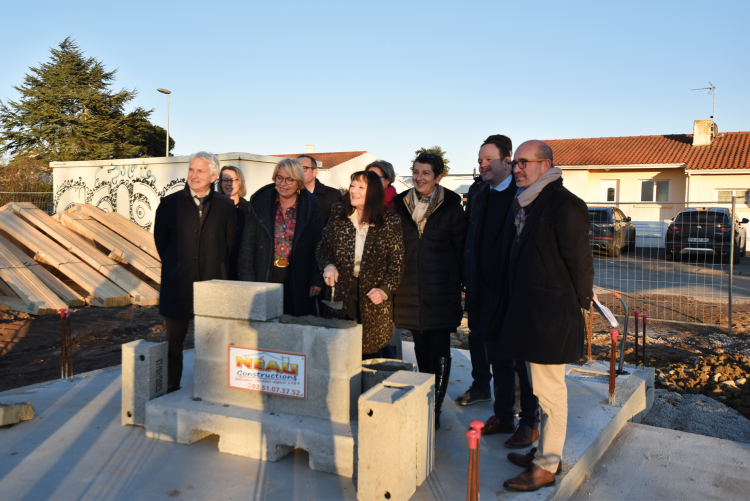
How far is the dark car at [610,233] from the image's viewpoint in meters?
13.5

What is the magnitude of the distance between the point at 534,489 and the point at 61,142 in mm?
41013

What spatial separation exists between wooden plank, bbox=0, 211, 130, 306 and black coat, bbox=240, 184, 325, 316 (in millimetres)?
6229

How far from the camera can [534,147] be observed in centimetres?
308

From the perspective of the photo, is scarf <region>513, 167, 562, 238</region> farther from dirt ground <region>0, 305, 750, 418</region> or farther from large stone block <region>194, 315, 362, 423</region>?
dirt ground <region>0, 305, 750, 418</region>

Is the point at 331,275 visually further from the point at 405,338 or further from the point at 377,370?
the point at 405,338

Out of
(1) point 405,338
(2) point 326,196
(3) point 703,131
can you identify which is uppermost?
(3) point 703,131

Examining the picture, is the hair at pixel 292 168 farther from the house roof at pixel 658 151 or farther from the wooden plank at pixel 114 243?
the house roof at pixel 658 151

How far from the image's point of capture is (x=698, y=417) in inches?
202

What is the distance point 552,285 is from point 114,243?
33.9 feet

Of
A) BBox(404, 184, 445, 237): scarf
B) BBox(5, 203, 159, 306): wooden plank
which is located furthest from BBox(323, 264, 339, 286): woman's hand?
BBox(5, 203, 159, 306): wooden plank

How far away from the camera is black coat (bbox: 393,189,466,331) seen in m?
3.83

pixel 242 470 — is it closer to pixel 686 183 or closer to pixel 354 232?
pixel 354 232

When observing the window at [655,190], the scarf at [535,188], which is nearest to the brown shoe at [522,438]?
the scarf at [535,188]

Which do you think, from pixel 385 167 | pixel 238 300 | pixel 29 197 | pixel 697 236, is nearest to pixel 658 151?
pixel 697 236
